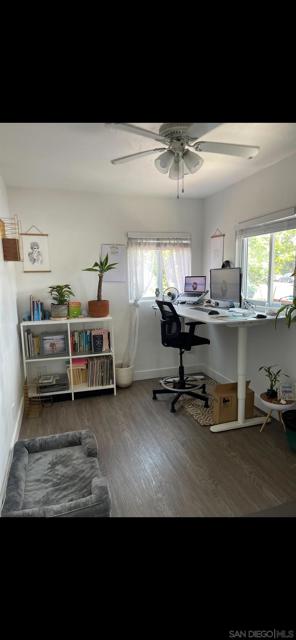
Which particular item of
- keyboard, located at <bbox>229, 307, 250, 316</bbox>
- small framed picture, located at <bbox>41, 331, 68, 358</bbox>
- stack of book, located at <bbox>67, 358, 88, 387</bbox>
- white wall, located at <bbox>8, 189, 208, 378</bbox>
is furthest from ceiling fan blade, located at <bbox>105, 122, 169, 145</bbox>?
stack of book, located at <bbox>67, 358, 88, 387</bbox>

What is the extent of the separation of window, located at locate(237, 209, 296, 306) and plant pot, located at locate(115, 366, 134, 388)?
5.08 ft

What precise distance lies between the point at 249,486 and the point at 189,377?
1.87 m

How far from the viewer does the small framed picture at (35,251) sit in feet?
10.0

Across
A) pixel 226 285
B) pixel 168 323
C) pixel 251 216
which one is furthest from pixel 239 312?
pixel 251 216

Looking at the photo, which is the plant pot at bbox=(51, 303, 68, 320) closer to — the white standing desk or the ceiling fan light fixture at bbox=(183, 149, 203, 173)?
the white standing desk

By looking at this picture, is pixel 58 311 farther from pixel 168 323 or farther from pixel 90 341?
pixel 168 323

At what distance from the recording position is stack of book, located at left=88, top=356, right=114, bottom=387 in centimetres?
313

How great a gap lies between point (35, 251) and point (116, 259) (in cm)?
87

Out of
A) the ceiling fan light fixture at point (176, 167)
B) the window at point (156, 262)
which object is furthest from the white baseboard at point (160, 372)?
the ceiling fan light fixture at point (176, 167)
